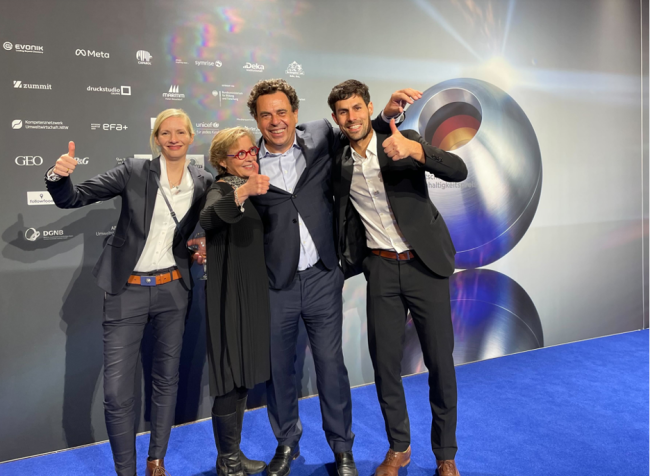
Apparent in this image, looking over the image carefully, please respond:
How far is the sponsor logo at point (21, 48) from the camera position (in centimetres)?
274

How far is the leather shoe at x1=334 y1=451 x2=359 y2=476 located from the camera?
2455 millimetres

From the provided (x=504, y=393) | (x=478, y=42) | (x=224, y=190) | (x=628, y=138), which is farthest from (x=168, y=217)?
(x=628, y=138)

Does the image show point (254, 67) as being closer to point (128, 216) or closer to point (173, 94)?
point (173, 94)

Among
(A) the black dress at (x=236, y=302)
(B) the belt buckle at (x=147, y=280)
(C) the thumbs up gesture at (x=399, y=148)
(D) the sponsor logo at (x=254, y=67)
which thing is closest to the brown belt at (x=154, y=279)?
(B) the belt buckle at (x=147, y=280)

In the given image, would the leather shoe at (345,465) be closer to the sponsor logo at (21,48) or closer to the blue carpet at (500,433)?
the blue carpet at (500,433)

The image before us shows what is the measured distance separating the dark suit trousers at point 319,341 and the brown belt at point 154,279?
529mm

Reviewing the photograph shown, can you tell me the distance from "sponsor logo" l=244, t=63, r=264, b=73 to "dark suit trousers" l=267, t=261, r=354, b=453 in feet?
5.41

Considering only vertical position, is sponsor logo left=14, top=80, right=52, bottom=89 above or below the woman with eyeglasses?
above

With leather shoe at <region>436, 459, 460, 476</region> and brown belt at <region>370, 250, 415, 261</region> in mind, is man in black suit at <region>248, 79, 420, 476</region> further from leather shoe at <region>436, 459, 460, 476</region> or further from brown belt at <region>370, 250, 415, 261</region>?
leather shoe at <region>436, 459, 460, 476</region>

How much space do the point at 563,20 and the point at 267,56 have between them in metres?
3.03

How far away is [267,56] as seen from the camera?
339 cm

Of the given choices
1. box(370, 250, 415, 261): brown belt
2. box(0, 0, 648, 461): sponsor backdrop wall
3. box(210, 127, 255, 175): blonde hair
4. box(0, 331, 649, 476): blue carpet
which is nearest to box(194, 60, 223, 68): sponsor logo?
box(0, 0, 648, 461): sponsor backdrop wall

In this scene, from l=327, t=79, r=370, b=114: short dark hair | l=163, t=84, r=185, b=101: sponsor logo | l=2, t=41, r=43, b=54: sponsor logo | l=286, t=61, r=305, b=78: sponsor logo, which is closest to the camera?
l=327, t=79, r=370, b=114: short dark hair

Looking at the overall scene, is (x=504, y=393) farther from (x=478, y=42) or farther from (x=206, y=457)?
(x=478, y=42)
